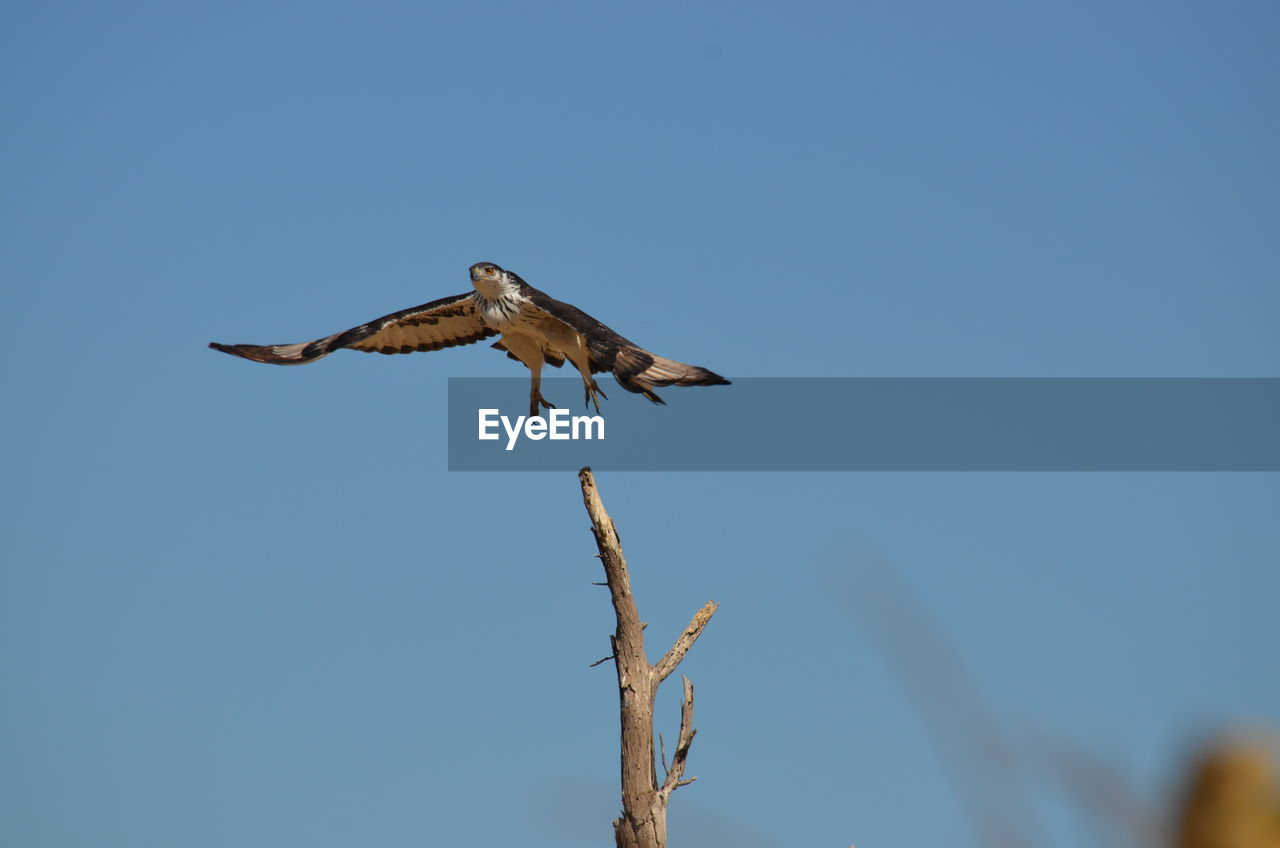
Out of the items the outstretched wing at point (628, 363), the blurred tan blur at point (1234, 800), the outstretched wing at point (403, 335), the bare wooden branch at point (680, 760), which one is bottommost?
the bare wooden branch at point (680, 760)

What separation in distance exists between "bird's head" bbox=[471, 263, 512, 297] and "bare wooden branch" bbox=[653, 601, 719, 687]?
357 centimetres

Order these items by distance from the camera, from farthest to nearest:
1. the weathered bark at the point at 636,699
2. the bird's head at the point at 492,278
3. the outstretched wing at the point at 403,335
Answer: the outstretched wing at the point at 403,335 → the bird's head at the point at 492,278 → the weathered bark at the point at 636,699

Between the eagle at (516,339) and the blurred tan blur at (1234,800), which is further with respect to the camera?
the eagle at (516,339)

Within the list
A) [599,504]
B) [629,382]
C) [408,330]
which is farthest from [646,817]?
A: [408,330]

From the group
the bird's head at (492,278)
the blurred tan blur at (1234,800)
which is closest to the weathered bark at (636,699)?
the bird's head at (492,278)

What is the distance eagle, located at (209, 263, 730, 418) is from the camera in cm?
1224

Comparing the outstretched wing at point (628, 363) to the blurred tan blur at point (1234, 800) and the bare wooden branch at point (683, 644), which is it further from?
the blurred tan blur at point (1234, 800)

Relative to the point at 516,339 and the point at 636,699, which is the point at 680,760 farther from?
the point at 516,339

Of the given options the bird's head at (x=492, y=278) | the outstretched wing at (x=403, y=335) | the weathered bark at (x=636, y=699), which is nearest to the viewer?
the weathered bark at (x=636, y=699)

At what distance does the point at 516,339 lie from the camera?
1416 centimetres

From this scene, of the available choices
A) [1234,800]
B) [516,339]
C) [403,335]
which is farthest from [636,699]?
[1234,800]

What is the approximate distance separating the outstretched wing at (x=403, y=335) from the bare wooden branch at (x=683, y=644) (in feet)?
12.7

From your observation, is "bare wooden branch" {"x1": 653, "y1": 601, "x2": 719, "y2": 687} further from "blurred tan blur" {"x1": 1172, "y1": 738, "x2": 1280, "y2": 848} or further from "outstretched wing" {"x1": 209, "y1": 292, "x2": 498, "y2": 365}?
"blurred tan blur" {"x1": 1172, "y1": 738, "x2": 1280, "y2": 848}

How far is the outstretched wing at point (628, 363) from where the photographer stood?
12.0 meters
